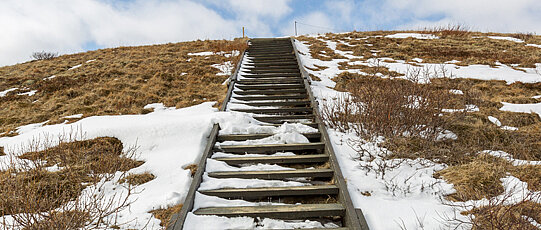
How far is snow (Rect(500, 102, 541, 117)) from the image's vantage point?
20.9ft

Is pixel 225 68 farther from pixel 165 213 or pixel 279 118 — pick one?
pixel 165 213

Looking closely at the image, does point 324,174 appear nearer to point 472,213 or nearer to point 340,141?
point 340,141

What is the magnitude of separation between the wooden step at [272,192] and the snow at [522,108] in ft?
21.2

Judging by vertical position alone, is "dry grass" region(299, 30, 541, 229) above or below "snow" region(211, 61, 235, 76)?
below

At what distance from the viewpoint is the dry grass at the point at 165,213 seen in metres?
2.95

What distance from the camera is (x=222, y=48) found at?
14.1 m

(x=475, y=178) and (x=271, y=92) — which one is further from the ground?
(x=271, y=92)

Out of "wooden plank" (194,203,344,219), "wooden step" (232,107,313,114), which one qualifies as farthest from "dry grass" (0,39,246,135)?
"wooden plank" (194,203,344,219)

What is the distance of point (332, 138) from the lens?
192 inches

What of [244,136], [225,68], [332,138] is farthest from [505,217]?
[225,68]

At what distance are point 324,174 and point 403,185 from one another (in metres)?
1.10

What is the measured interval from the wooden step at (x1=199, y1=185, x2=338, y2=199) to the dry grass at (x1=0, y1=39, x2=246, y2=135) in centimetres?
441

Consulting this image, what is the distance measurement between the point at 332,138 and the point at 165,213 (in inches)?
126

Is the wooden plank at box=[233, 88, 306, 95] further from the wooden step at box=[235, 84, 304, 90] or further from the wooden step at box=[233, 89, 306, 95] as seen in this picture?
the wooden step at box=[235, 84, 304, 90]
